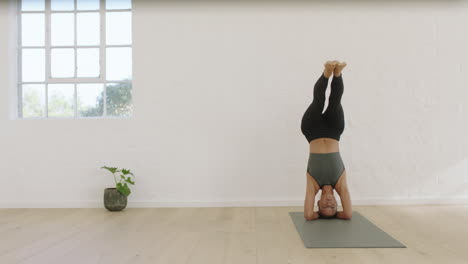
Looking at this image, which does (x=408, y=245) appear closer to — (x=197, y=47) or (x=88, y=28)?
(x=197, y=47)

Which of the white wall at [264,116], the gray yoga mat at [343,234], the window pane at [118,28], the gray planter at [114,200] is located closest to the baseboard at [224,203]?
the white wall at [264,116]

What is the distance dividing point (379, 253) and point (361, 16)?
2.75 metres

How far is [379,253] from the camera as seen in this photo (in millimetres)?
2381

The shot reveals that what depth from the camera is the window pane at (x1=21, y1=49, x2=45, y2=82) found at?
439 centimetres

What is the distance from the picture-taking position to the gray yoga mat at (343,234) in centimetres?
255

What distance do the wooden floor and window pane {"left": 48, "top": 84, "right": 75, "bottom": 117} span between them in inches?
43.6

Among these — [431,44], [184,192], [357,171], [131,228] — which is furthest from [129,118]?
[431,44]

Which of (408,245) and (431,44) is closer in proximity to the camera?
(408,245)

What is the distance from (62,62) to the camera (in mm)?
4375

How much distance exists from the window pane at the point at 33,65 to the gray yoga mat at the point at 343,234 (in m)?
3.31

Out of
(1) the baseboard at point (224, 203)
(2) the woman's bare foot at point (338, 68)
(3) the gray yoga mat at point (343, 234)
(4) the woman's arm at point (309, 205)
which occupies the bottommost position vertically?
(1) the baseboard at point (224, 203)

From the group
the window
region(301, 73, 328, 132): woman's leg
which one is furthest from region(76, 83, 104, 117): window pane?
region(301, 73, 328, 132): woman's leg

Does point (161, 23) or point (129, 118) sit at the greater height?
point (161, 23)

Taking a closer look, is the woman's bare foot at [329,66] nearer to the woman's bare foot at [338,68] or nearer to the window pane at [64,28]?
the woman's bare foot at [338,68]
